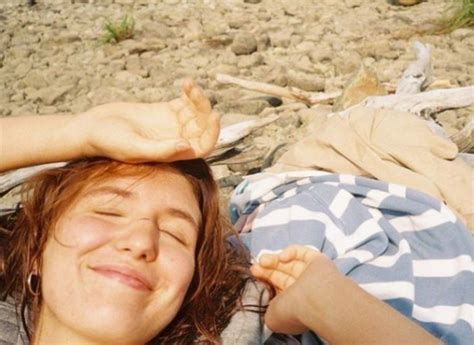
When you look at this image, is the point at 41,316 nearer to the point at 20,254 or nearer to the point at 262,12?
the point at 20,254

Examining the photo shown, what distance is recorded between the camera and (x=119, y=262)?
1.76 m

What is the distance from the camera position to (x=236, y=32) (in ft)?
19.5

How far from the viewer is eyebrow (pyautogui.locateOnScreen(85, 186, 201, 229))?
1.89 metres

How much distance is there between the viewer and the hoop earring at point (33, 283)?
6.59ft

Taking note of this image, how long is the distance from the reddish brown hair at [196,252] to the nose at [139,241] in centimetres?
19

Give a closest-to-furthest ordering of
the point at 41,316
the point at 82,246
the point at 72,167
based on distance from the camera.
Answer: the point at 82,246 < the point at 41,316 < the point at 72,167

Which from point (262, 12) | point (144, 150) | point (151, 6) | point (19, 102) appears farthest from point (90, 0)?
point (144, 150)

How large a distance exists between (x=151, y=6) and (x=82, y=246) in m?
5.45

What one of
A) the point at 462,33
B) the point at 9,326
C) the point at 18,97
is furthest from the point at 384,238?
the point at 462,33

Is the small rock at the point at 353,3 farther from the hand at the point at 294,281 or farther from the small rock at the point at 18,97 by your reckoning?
the hand at the point at 294,281

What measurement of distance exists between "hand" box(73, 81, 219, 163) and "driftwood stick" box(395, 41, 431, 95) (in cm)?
205

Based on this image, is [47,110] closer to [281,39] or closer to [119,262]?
[281,39]

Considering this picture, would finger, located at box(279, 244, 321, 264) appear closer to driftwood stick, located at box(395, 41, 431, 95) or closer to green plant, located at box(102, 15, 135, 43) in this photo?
driftwood stick, located at box(395, 41, 431, 95)

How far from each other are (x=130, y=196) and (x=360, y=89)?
86.9 inches
